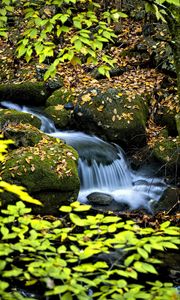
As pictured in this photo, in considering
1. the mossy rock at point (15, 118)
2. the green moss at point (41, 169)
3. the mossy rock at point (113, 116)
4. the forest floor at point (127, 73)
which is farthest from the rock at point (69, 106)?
the green moss at point (41, 169)

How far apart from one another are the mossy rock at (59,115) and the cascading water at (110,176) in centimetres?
48

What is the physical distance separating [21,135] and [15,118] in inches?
49.5

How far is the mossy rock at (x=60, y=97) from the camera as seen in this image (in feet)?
35.5

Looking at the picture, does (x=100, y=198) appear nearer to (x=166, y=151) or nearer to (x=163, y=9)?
(x=166, y=151)

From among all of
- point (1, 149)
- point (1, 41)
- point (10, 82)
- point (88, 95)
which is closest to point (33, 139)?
point (88, 95)

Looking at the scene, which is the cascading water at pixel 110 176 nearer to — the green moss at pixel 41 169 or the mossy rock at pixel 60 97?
the green moss at pixel 41 169

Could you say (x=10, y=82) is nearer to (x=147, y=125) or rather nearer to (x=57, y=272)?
(x=147, y=125)

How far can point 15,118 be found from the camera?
9.04 meters

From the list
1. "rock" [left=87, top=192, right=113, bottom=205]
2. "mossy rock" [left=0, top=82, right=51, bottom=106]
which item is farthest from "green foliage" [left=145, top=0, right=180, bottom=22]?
"mossy rock" [left=0, top=82, right=51, bottom=106]

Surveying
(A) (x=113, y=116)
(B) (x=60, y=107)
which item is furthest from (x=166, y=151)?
(B) (x=60, y=107)

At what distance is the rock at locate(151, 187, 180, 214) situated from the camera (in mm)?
7824

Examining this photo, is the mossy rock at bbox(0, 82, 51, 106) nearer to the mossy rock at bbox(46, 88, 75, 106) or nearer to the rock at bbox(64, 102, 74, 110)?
the mossy rock at bbox(46, 88, 75, 106)

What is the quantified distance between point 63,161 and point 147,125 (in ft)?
12.1

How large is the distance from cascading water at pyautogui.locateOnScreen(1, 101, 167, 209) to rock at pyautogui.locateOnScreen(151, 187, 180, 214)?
0.22m
